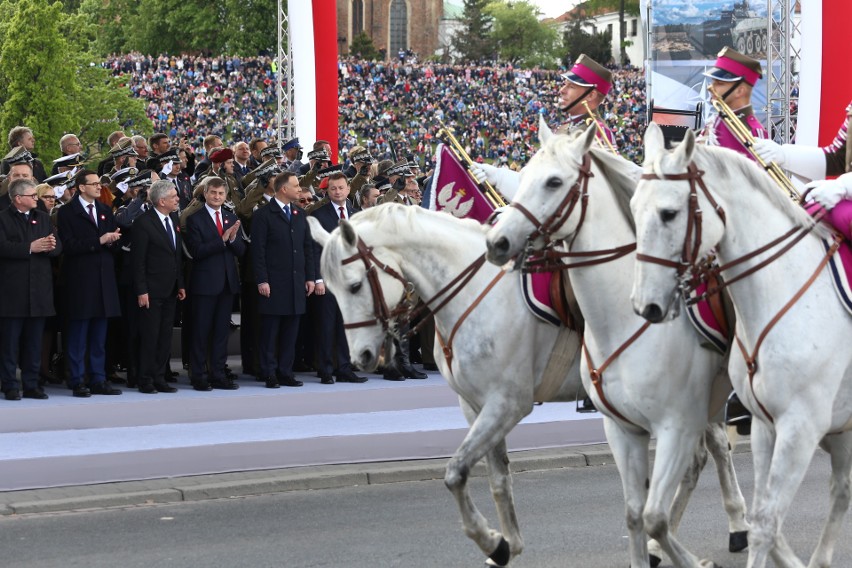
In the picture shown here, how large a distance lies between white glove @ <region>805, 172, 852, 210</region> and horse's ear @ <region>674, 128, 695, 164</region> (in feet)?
2.95

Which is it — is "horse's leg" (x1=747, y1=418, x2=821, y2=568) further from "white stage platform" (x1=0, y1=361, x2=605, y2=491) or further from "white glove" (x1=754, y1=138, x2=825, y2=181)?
"white stage platform" (x1=0, y1=361, x2=605, y2=491)

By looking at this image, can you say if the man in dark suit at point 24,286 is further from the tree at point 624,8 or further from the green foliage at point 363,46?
the tree at point 624,8

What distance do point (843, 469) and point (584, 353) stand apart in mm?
1467

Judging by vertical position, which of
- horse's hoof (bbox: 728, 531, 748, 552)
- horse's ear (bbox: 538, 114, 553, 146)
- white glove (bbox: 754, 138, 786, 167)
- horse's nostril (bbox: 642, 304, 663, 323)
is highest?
horse's ear (bbox: 538, 114, 553, 146)

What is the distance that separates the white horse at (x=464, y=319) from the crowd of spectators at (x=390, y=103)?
1719 inches

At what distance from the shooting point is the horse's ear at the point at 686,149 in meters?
6.18

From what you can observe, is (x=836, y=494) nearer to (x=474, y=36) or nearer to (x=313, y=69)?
(x=313, y=69)

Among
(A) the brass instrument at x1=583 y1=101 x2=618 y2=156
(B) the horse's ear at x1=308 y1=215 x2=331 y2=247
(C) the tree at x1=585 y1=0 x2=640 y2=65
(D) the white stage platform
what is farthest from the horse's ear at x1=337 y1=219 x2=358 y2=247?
(C) the tree at x1=585 y1=0 x2=640 y2=65

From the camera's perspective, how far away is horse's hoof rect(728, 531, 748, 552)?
27.7 feet

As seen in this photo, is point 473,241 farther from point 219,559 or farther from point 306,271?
point 306,271

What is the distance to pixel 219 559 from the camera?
823 centimetres

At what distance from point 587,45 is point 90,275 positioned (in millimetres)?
100691

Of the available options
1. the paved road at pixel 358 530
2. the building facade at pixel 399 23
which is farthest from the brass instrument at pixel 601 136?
the building facade at pixel 399 23

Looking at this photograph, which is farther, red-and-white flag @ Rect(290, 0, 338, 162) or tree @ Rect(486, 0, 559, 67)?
tree @ Rect(486, 0, 559, 67)
